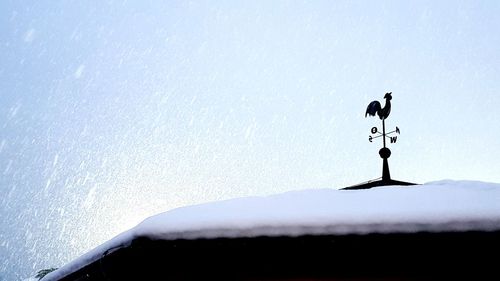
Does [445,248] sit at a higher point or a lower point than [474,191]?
lower

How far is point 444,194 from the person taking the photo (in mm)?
2127

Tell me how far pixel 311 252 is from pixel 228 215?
510 mm

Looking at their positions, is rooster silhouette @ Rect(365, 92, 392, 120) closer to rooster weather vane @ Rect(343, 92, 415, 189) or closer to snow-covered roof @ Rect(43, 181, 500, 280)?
rooster weather vane @ Rect(343, 92, 415, 189)

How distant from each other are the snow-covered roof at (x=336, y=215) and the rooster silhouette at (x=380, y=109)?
3551 millimetres

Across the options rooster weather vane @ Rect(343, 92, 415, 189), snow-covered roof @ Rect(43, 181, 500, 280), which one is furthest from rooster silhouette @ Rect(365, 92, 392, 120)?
snow-covered roof @ Rect(43, 181, 500, 280)

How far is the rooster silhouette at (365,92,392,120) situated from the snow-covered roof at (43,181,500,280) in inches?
140

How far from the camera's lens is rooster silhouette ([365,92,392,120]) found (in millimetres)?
5789

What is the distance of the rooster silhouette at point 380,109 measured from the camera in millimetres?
5789

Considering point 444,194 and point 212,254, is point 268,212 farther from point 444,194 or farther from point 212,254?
point 444,194

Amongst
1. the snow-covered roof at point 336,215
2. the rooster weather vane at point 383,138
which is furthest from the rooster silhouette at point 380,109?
the snow-covered roof at point 336,215

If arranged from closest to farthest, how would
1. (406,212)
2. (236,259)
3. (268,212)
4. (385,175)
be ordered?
(406,212) → (268,212) → (236,259) → (385,175)

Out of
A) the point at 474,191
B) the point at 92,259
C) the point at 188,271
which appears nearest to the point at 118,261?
the point at 92,259

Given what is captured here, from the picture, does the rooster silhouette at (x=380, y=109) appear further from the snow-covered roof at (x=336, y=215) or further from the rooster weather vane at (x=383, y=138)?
the snow-covered roof at (x=336, y=215)

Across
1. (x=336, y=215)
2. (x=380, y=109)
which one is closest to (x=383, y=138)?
(x=380, y=109)
